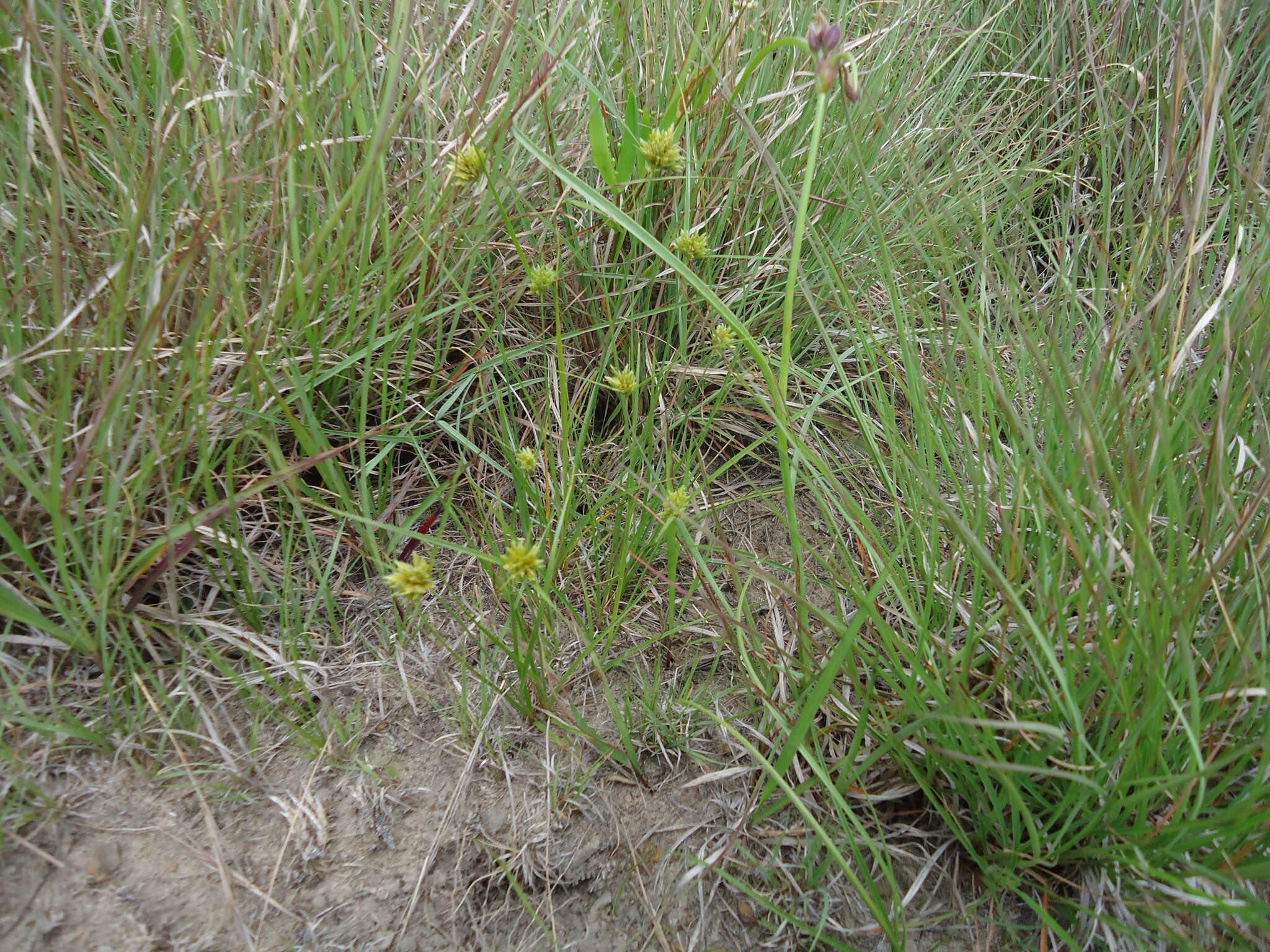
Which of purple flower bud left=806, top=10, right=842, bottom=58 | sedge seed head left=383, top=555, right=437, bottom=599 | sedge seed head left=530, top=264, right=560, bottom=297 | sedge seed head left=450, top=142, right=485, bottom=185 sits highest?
purple flower bud left=806, top=10, right=842, bottom=58

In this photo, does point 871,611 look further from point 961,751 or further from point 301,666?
point 301,666

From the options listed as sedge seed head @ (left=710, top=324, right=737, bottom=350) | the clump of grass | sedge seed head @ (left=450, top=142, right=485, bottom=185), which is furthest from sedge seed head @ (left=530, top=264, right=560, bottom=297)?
sedge seed head @ (left=710, top=324, right=737, bottom=350)

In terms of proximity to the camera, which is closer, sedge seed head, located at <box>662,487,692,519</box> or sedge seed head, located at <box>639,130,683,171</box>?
sedge seed head, located at <box>662,487,692,519</box>

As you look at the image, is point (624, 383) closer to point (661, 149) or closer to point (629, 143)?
point (661, 149)

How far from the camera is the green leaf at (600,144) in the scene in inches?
46.8

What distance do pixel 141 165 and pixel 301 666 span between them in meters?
0.82

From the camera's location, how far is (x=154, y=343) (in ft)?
3.16

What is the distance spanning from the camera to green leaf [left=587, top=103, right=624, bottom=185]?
1189mm

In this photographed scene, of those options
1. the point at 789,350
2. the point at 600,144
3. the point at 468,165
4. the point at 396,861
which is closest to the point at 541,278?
the point at 468,165

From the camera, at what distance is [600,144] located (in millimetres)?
1200

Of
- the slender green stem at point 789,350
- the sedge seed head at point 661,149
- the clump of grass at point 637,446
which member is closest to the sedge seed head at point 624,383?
the clump of grass at point 637,446

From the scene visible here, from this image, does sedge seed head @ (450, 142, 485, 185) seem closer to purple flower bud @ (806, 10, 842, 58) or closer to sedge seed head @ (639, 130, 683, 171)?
sedge seed head @ (639, 130, 683, 171)

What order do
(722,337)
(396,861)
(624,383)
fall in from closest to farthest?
(396,861) < (624,383) < (722,337)

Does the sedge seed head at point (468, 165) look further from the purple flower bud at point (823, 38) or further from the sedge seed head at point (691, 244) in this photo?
the purple flower bud at point (823, 38)
